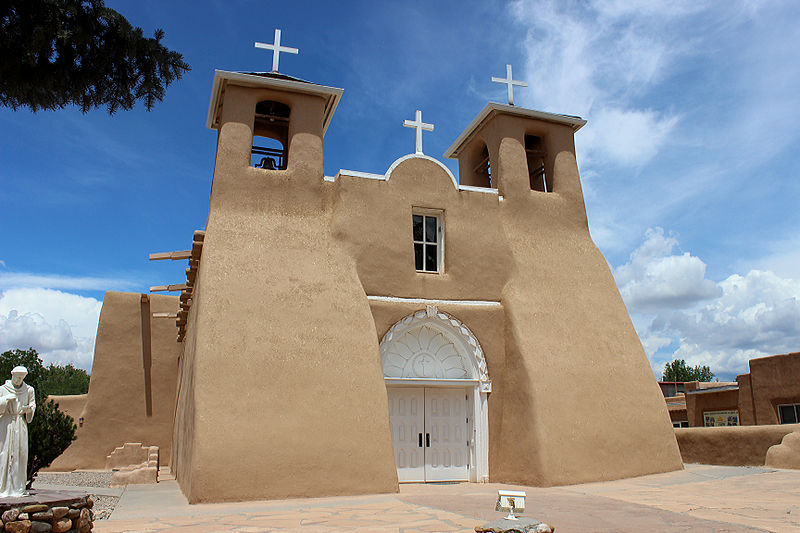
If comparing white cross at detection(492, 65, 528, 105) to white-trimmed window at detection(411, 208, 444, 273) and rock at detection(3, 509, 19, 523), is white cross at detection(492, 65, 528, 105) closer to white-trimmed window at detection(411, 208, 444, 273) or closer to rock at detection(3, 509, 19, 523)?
white-trimmed window at detection(411, 208, 444, 273)

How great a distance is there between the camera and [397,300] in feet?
40.6

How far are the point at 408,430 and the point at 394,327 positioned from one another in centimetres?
207

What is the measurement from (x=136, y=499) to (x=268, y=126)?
8881mm

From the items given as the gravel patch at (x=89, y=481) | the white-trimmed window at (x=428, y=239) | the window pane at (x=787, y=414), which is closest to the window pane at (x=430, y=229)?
the white-trimmed window at (x=428, y=239)

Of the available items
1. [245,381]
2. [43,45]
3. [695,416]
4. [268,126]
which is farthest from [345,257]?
[695,416]

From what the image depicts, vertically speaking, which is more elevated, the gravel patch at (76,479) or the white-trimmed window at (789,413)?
the white-trimmed window at (789,413)

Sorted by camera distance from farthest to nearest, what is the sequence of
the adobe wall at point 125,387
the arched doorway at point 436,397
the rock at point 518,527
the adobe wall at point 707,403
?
1. the adobe wall at point 707,403
2. the adobe wall at point 125,387
3. the arched doorway at point 436,397
4. the rock at point 518,527

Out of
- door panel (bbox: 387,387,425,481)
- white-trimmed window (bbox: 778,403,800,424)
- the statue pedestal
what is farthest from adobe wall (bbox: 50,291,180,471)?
white-trimmed window (bbox: 778,403,800,424)

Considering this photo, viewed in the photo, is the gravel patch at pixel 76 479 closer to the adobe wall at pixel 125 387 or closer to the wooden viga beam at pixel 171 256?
the adobe wall at pixel 125 387

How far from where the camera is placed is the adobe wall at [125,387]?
18000 millimetres

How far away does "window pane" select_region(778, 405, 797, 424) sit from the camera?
17316 millimetres

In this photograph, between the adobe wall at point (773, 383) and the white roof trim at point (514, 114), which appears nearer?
the white roof trim at point (514, 114)

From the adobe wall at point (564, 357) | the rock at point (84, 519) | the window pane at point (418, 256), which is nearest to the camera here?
the rock at point (84, 519)

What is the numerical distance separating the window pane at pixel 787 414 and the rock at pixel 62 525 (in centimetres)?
1828
